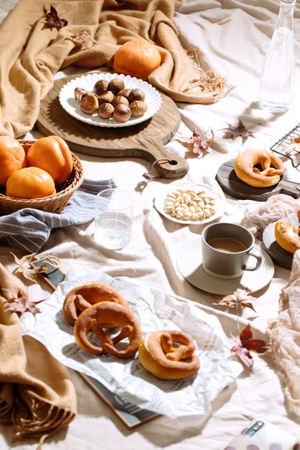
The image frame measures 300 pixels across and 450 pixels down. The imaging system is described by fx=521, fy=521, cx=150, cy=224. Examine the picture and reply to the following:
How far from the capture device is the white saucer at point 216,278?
1068 mm

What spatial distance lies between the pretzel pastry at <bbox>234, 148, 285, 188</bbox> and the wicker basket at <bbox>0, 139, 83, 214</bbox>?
0.44 m

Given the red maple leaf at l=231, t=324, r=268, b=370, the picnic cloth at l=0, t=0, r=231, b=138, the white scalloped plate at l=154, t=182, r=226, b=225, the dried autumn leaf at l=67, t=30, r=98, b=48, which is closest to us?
the red maple leaf at l=231, t=324, r=268, b=370

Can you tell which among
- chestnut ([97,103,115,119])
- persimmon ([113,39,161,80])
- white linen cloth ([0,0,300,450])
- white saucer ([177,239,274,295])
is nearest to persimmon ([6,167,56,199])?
white linen cloth ([0,0,300,450])

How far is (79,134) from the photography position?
156 cm

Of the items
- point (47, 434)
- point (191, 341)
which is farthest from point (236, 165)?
point (47, 434)

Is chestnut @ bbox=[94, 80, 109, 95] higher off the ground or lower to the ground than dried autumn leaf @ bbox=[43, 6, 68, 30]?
lower

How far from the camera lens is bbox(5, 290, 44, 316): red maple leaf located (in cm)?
93

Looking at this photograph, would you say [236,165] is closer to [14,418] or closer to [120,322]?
[120,322]

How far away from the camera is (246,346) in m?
0.95

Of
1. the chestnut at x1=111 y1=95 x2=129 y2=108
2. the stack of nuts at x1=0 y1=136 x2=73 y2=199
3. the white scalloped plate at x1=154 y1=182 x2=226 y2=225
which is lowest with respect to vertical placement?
the white scalloped plate at x1=154 y1=182 x2=226 y2=225

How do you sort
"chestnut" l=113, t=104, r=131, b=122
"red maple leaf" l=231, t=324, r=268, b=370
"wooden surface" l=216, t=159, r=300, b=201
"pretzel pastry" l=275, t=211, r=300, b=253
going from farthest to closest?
"chestnut" l=113, t=104, r=131, b=122
"wooden surface" l=216, t=159, r=300, b=201
"pretzel pastry" l=275, t=211, r=300, b=253
"red maple leaf" l=231, t=324, r=268, b=370

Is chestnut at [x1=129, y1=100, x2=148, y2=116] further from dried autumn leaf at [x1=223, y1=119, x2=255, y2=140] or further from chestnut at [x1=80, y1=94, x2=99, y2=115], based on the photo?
dried autumn leaf at [x1=223, y1=119, x2=255, y2=140]

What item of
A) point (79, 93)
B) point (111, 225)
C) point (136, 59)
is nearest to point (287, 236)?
point (111, 225)

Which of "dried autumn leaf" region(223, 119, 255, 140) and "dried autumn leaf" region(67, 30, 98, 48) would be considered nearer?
"dried autumn leaf" region(223, 119, 255, 140)
